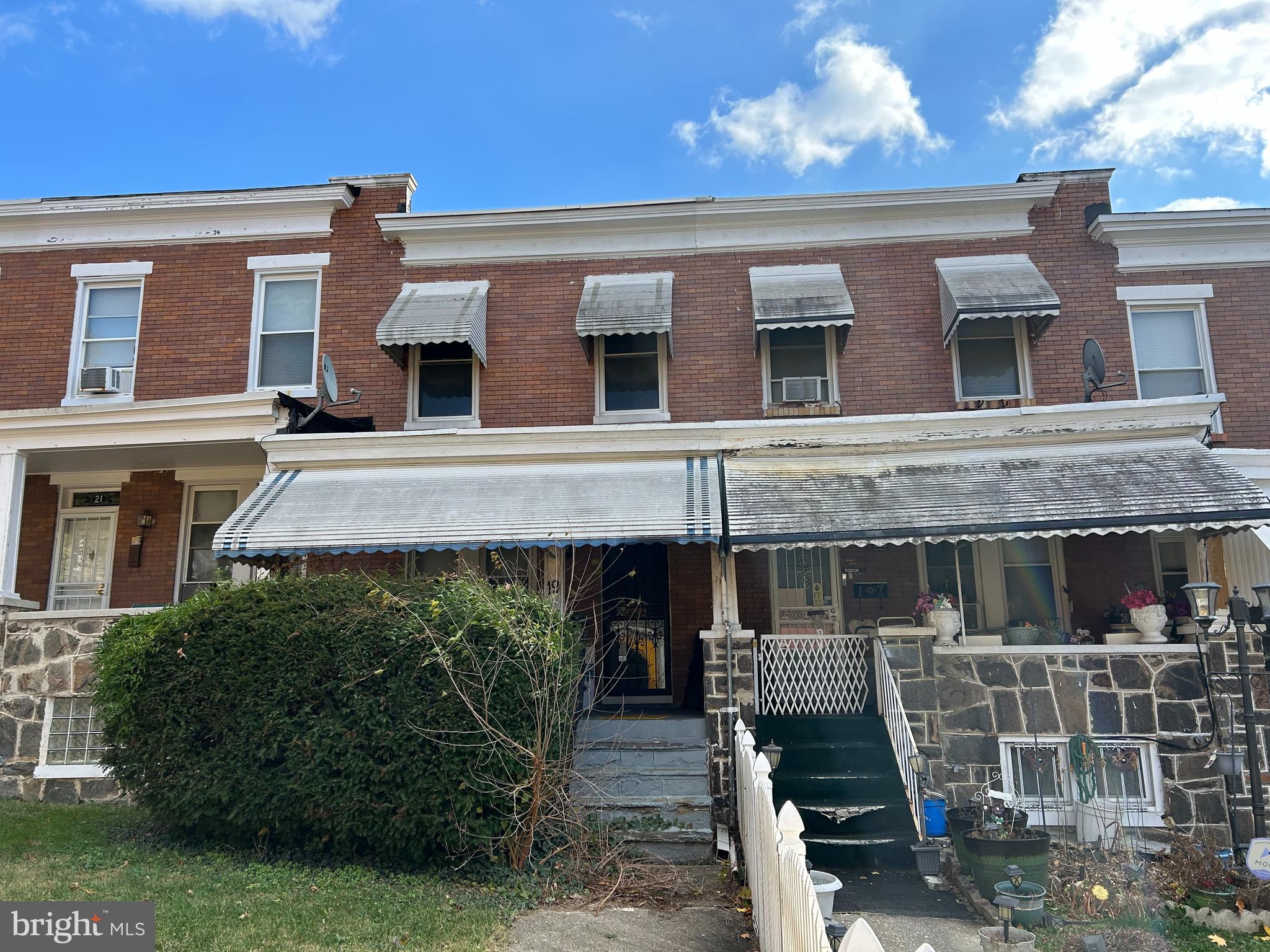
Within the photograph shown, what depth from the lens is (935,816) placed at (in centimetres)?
843

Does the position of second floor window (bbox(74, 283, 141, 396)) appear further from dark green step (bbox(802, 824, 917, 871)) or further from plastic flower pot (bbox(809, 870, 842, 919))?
plastic flower pot (bbox(809, 870, 842, 919))

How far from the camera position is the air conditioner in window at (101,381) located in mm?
13383

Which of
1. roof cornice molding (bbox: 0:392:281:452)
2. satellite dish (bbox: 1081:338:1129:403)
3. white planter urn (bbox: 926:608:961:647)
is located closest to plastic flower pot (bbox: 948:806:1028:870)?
white planter urn (bbox: 926:608:961:647)

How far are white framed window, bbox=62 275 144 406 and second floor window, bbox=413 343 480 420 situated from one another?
14.0 ft

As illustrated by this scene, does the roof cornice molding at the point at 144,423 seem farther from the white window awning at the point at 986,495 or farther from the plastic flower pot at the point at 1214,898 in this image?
the plastic flower pot at the point at 1214,898

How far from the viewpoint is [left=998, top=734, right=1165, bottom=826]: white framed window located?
8891 mm

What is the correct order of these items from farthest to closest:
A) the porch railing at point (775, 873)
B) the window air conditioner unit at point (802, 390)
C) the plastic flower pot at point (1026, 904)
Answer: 1. the window air conditioner unit at point (802, 390)
2. the plastic flower pot at point (1026, 904)
3. the porch railing at point (775, 873)

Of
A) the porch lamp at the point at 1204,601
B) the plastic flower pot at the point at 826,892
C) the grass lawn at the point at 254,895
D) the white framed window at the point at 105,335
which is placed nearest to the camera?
the grass lawn at the point at 254,895

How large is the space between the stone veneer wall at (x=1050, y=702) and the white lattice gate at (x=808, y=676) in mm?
1197

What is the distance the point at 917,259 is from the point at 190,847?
1157 cm

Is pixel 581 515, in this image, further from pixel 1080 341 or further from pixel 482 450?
pixel 1080 341

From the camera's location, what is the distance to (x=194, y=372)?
1357 centimetres

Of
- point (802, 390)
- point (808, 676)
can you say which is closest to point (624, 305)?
point (802, 390)

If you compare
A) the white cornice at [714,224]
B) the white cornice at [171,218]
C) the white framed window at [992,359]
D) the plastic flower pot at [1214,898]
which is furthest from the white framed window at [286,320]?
the plastic flower pot at [1214,898]
